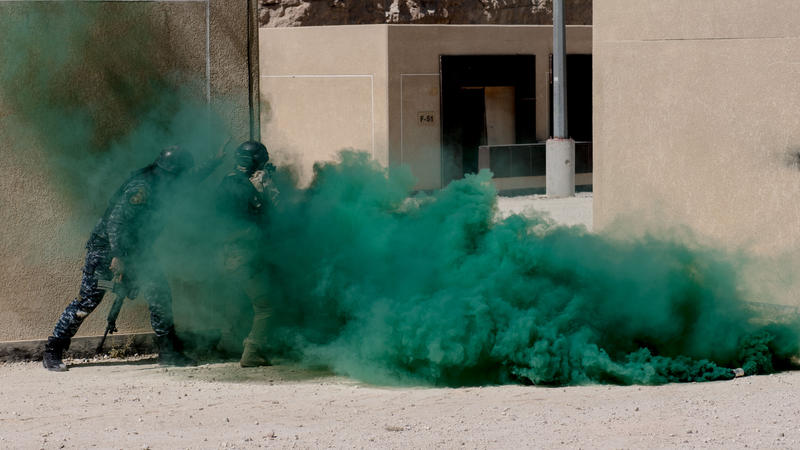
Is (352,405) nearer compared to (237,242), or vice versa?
(352,405)

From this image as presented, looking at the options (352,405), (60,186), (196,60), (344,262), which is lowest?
(352,405)

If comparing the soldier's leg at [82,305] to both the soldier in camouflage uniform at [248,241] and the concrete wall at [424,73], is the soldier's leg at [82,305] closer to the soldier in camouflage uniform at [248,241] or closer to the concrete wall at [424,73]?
the soldier in camouflage uniform at [248,241]

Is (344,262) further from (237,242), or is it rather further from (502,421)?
(502,421)

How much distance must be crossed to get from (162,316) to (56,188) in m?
1.29

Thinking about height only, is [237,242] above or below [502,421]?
above

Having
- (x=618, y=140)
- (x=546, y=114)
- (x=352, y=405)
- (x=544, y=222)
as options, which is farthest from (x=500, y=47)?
(x=352, y=405)

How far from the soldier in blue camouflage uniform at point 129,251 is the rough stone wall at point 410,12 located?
26390mm

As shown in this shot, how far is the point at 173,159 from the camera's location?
833 cm

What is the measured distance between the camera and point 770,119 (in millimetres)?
8617

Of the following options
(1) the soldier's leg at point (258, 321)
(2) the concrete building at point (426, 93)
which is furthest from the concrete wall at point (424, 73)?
(1) the soldier's leg at point (258, 321)

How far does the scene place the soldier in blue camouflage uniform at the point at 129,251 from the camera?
8266mm

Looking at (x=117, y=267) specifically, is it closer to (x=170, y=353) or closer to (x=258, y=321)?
(x=170, y=353)

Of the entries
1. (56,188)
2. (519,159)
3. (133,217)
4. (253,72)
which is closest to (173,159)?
(133,217)

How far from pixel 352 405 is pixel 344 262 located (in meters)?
1.60
